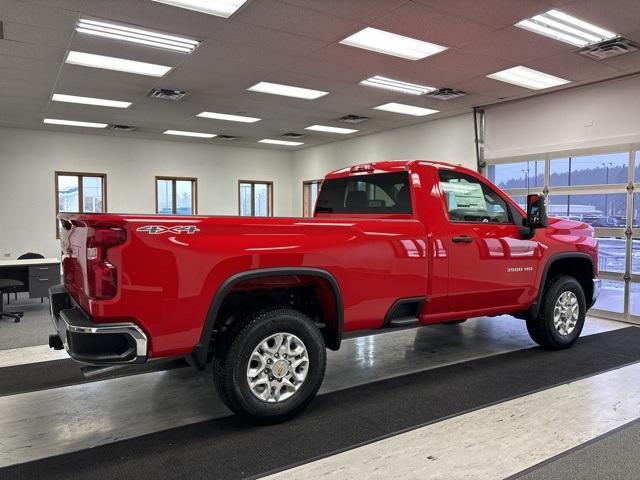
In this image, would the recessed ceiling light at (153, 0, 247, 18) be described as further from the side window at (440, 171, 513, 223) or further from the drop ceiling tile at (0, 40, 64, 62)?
the side window at (440, 171, 513, 223)

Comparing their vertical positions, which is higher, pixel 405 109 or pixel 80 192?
pixel 405 109

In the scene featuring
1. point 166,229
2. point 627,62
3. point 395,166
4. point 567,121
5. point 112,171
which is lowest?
point 166,229

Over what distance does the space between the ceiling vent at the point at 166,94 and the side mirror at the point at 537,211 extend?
17.5 ft

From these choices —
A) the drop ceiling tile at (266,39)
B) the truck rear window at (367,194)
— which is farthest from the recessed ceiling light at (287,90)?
the truck rear window at (367,194)

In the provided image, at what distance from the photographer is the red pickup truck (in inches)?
94.3

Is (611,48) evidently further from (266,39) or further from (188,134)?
(188,134)

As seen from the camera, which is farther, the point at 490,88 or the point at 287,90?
the point at 287,90

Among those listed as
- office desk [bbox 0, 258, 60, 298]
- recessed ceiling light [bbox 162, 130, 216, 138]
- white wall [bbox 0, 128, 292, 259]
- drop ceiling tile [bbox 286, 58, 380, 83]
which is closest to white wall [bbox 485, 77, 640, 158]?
drop ceiling tile [bbox 286, 58, 380, 83]

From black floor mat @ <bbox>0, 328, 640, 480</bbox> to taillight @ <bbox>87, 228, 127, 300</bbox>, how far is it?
34.5 inches

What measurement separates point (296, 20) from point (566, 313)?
12.3ft

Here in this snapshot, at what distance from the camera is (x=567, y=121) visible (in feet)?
22.8

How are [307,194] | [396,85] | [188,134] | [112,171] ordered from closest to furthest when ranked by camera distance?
[396,85]
[188,134]
[112,171]
[307,194]

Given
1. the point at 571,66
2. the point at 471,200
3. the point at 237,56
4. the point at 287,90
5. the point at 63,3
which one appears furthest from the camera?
the point at 287,90

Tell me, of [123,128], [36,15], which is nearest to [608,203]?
[36,15]
